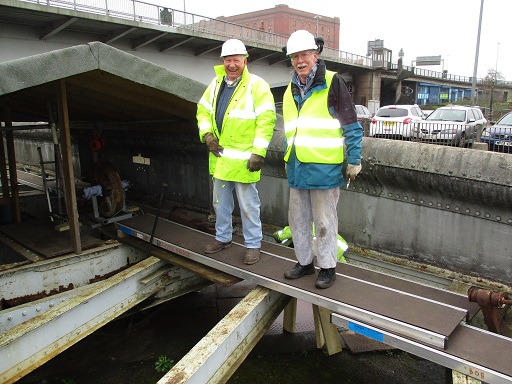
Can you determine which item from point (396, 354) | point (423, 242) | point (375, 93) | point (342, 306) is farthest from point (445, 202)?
point (375, 93)

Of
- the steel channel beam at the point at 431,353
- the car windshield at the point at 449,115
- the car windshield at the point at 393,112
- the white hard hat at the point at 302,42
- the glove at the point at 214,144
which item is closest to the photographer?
the steel channel beam at the point at 431,353

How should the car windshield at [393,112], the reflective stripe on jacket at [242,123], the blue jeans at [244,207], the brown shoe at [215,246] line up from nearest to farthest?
1. the reflective stripe on jacket at [242,123]
2. the blue jeans at [244,207]
3. the brown shoe at [215,246]
4. the car windshield at [393,112]

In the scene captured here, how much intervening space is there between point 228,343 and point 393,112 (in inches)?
728

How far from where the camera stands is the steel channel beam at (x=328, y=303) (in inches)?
114

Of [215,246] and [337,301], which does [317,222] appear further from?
[215,246]

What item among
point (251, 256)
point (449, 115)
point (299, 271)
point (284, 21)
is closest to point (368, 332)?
point (299, 271)

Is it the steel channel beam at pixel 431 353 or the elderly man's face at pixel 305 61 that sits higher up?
the elderly man's face at pixel 305 61

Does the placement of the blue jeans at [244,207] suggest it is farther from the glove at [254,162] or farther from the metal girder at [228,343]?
the metal girder at [228,343]

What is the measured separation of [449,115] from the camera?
685 inches

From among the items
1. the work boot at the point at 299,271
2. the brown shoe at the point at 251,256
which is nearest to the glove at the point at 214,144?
the brown shoe at the point at 251,256

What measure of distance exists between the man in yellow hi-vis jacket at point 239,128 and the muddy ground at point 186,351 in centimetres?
148

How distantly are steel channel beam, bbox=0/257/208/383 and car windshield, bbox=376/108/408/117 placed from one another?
55.2ft

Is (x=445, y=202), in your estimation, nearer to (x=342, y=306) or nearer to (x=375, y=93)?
(x=342, y=306)

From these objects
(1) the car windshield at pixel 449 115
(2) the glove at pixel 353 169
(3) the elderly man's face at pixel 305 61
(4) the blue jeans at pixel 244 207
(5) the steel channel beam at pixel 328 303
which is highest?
(3) the elderly man's face at pixel 305 61
